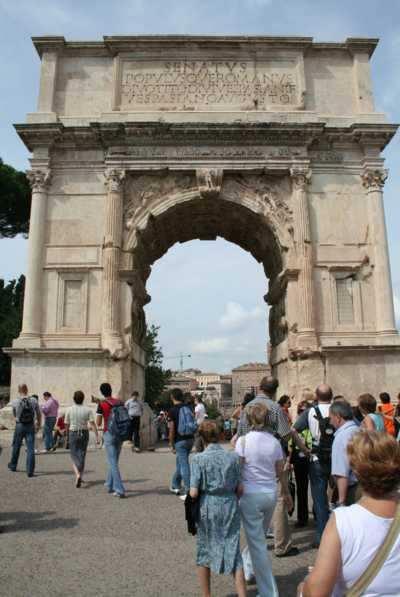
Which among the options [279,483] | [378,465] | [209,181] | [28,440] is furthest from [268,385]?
[209,181]

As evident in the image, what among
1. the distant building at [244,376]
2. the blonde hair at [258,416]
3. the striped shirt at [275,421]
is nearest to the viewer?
the blonde hair at [258,416]

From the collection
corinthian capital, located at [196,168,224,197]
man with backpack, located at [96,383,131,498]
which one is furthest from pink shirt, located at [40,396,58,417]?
corinthian capital, located at [196,168,224,197]

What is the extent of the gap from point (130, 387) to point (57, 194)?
665 cm

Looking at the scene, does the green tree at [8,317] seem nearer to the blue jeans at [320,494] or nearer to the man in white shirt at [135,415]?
the man in white shirt at [135,415]

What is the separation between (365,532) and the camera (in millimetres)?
2045

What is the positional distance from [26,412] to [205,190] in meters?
9.70

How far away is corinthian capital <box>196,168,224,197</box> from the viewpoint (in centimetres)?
1662

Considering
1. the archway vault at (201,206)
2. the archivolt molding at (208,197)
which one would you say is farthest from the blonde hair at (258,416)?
the archivolt molding at (208,197)

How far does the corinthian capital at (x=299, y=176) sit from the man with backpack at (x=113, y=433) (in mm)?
10916

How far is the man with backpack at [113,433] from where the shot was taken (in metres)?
7.86

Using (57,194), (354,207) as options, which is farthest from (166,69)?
(354,207)

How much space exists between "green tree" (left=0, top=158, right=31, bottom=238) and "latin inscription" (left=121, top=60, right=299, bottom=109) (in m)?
13.9

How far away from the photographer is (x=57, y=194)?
55.1 feet

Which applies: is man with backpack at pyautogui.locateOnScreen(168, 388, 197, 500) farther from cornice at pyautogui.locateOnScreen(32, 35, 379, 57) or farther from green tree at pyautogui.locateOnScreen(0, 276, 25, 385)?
green tree at pyautogui.locateOnScreen(0, 276, 25, 385)
